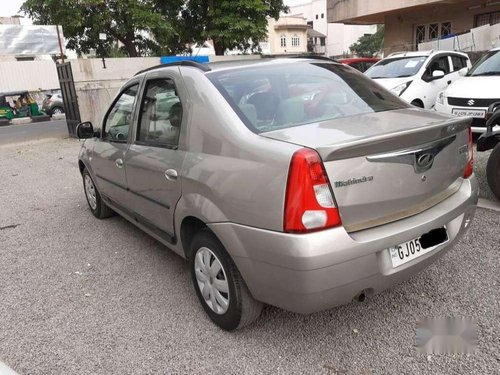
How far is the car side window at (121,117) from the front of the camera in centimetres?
380

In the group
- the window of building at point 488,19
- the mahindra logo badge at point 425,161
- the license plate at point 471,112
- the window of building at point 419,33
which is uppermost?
the window of building at point 488,19

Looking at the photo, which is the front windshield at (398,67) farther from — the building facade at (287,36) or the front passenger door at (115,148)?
the building facade at (287,36)

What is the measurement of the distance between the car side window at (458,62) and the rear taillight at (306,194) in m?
9.70

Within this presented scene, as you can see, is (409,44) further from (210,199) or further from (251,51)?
(210,199)

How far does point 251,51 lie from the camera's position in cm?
2388

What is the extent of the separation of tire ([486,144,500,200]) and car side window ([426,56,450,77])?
220 inches

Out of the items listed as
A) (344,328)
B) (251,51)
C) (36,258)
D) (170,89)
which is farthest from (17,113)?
(344,328)

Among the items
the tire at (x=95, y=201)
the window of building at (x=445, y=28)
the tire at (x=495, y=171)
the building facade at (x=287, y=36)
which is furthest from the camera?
the building facade at (x=287, y=36)

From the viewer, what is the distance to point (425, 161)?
2.43 m

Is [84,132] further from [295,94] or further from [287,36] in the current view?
[287,36]

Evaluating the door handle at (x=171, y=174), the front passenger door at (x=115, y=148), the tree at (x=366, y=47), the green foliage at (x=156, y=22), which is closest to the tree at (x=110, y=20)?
the green foliage at (x=156, y=22)

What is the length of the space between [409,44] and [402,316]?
23135mm

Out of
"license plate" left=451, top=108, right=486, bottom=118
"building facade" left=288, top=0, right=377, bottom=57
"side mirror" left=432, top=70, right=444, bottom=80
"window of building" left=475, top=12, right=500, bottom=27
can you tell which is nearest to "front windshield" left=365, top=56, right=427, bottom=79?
"side mirror" left=432, top=70, right=444, bottom=80

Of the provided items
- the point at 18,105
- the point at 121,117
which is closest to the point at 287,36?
the point at 18,105
